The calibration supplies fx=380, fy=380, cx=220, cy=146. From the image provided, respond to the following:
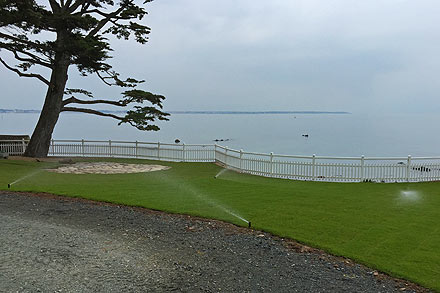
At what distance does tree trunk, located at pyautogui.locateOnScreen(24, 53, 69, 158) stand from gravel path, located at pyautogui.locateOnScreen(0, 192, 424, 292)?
54.5 ft

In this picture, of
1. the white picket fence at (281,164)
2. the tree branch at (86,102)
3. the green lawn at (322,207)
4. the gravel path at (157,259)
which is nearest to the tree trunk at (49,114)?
the tree branch at (86,102)

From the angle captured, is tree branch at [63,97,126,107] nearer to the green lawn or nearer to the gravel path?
the green lawn

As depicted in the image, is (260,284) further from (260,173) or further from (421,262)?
(260,173)

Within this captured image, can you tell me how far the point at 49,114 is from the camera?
25.1 metres

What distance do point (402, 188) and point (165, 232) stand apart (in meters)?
11.1

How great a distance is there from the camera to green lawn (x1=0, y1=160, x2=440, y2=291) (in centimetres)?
733

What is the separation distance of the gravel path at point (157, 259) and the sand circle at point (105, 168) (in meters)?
9.89

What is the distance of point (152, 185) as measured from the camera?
1448 centimetres

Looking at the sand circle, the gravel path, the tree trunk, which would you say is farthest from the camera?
the tree trunk

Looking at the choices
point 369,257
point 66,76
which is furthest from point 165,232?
point 66,76

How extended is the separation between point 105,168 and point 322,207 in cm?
1351

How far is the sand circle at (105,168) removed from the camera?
63.9ft

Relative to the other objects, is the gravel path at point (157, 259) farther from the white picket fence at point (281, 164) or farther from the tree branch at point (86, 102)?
the tree branch at point (86, 102)

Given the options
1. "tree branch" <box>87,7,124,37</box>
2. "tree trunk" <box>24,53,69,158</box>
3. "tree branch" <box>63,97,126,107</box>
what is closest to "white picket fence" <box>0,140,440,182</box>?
"tree trunk" <box>24,53,69,158</box>
